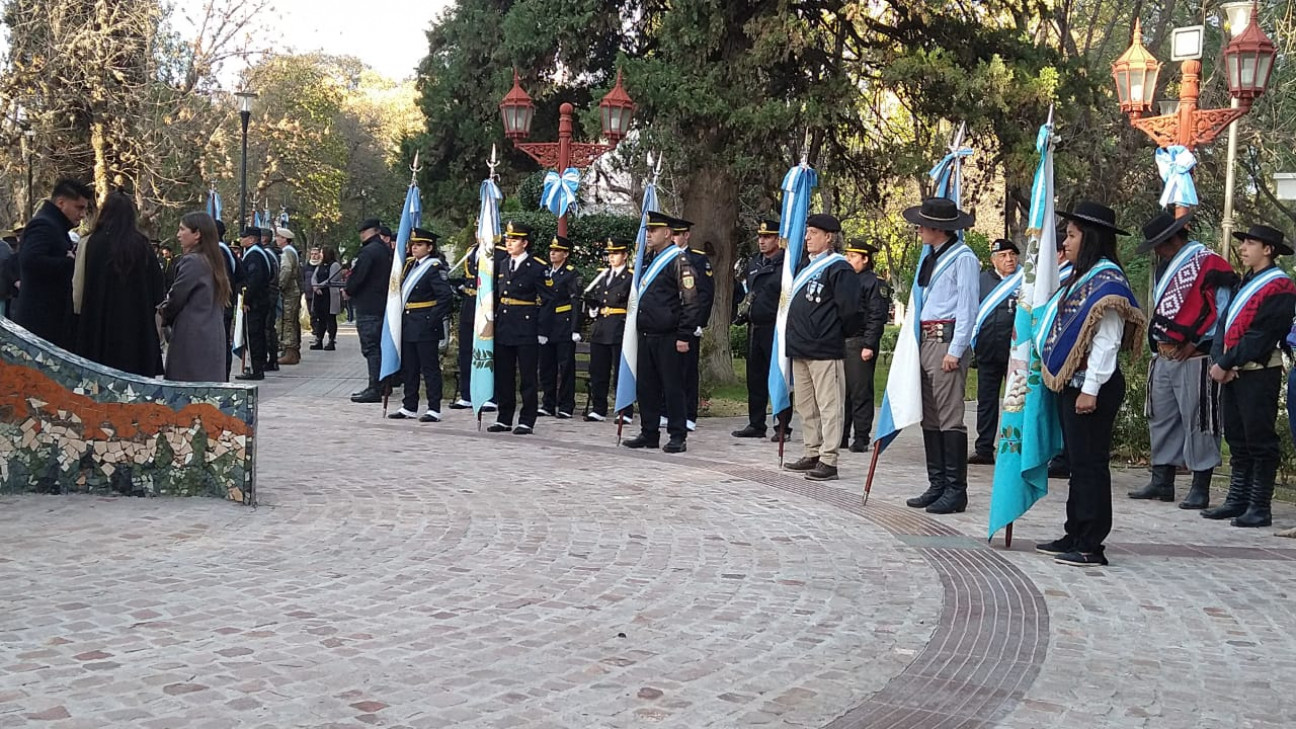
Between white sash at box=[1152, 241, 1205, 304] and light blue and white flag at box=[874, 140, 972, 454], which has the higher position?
white sash at box=[1152, 241, 1205, 304]

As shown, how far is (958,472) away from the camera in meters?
8.38

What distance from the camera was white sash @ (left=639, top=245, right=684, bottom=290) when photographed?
11.1 meters

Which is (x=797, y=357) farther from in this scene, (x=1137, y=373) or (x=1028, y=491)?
Answer: (x=1137, y=373)

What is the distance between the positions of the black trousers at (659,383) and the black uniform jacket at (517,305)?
1.09 meters

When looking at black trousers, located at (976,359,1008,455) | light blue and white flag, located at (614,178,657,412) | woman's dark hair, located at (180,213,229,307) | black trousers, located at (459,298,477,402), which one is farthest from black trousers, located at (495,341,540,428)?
black trousers, located at (976,359,1008,455)

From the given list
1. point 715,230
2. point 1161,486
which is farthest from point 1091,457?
point 715,230

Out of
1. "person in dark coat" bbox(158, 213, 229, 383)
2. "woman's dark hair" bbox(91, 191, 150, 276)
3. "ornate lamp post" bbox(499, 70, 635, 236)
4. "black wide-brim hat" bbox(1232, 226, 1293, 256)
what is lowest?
"person in dark coat" bbox(158, 213, 229, 383)

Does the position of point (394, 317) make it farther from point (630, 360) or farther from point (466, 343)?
point (630, 360)

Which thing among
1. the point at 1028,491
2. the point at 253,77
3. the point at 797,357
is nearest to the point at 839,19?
the point at 797,357

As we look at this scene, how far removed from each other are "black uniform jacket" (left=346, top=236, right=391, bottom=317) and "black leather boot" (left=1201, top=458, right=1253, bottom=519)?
362 inches

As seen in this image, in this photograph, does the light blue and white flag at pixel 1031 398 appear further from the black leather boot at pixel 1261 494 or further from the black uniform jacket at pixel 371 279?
the black uniform jacket at pixel 371 279

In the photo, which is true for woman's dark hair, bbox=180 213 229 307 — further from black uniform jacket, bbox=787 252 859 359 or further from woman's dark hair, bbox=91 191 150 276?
black uniform jacket, bbox=787 252 859 359

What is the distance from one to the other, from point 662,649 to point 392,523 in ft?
9.10

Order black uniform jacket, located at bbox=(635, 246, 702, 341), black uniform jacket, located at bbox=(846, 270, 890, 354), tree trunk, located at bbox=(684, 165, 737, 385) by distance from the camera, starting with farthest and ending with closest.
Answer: tree trunk, located at bbox=(684, 165, 737, 385), black uniform jacket, located at bbox=(635, 246, 702, 341), black uniform jacket, located at bbox=(846, 270, 890, 354)
